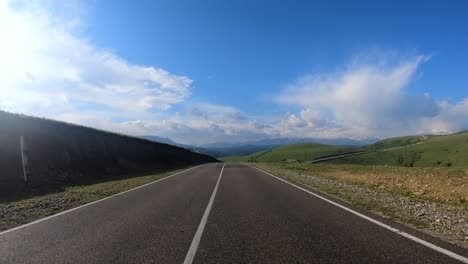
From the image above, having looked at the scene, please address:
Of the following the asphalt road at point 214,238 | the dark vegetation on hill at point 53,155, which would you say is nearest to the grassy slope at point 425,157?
the dark vegetation on hill at point 53,155

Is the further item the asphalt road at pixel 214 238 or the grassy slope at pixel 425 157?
the grassy slope at pixel 425 157

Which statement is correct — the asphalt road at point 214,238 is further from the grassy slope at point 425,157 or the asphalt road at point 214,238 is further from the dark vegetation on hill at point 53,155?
the grassy slope at point 425,157

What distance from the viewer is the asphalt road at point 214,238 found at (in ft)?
15.7

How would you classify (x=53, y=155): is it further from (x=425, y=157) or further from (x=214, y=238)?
(x=425, y=157)

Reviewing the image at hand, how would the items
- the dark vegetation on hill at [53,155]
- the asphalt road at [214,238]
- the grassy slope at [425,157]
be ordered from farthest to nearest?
the grassy slope at [425,157], the dark vegetation on hill at [53,155], the asphalt road at [214,238]

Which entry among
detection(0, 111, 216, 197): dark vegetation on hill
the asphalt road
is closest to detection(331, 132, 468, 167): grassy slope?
detection(0, 111, 216, 197): dark vegetation on hill

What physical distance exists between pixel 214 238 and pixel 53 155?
22.4 meters

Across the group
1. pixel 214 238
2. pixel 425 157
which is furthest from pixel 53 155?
pixel 425 157

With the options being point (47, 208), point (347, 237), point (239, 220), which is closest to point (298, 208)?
point (239, 220)

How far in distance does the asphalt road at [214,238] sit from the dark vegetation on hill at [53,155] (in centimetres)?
1041

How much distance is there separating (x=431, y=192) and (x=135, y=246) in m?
14.6

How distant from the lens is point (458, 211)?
28.2 feet

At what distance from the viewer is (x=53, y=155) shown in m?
22.7

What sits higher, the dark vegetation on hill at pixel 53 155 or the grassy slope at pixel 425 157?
the dark vegetation on hill at pixel 53 155
